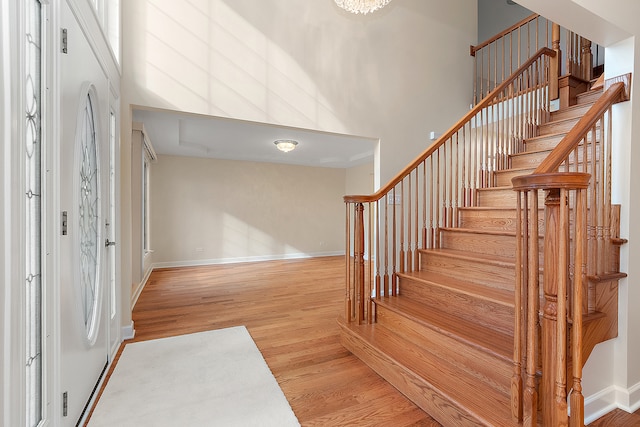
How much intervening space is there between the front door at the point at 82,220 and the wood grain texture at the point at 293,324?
96 centimetres

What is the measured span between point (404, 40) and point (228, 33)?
2.20 m

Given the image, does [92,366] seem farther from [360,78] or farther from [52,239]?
[360,78]

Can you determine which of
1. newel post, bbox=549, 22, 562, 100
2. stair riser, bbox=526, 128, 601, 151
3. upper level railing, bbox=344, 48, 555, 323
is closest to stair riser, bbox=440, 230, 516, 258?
upper level railing, bbox=344, 48, 555, 323

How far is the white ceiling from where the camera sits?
389 cm

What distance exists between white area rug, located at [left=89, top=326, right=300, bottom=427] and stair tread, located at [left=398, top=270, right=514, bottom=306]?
4.28 ft

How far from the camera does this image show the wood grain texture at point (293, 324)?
5.62 ft

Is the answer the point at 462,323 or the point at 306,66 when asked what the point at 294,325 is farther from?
the point at 306,66

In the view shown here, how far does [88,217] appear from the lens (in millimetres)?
1793

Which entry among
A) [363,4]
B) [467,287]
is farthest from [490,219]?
[363,4]

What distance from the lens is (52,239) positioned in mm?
1240

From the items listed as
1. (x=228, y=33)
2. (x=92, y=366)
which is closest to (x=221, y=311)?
(x=92, y=366)

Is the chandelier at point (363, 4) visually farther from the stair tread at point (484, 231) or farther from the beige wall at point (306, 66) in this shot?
the stair tread at point (484, 231)

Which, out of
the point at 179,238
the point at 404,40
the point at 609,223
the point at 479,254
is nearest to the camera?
the point at 609,223

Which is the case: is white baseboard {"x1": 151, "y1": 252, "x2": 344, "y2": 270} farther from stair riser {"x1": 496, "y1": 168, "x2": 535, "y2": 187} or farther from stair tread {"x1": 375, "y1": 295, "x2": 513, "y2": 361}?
stair riser {"x1": 496, "y1": 168, "x2": 535, "y2": 187}
